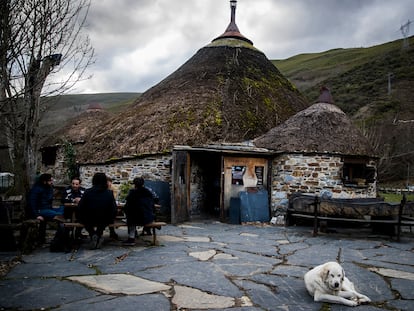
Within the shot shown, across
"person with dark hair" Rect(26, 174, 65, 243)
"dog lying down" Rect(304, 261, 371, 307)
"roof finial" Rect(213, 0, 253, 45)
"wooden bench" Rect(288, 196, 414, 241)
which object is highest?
"roof finial" Rect(213, 0, 253, 45)

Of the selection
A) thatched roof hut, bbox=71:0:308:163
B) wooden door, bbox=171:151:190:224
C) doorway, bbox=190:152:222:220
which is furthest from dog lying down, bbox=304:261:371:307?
thatched roof hut, bbox=71:0:308:163

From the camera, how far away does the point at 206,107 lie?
14.1 metres

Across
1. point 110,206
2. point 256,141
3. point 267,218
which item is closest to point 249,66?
point 256,141

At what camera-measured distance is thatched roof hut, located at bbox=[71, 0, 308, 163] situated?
13273mm

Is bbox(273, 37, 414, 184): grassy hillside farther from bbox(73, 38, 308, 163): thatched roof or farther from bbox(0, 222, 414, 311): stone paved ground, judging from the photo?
bbox(0, 222, 414, 311): stone paved ground

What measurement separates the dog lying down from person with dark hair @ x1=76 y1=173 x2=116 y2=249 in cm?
384

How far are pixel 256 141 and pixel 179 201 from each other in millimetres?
3567

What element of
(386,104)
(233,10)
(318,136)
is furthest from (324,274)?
(386,104)

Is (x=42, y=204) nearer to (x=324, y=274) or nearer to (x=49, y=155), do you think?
(x=324, y=274)

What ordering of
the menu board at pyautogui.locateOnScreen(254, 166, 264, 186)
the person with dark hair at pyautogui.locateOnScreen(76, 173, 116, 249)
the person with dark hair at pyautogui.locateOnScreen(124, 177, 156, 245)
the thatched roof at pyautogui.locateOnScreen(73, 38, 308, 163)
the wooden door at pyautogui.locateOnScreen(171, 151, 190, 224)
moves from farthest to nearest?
the thatched roof at pyautogui.locateOnScreen(73, 38, 308, 163)
the menu board at pyautogui.locateOnScreen(254, 166, 264, 186)
the wooden door at pyautogui.locateOnScreen(171, 151, 190, 224)
the person with dark hair at pyautogui.locateOnScreen(124, 177, 156, 245)
the person with dark hair at pyautogui.locateOnScreen(76, 173, 116, 249)

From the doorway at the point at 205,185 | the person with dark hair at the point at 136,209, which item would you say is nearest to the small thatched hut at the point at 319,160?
the doorway at the point at 205,185

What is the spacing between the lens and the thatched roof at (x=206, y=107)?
13273 millimetres

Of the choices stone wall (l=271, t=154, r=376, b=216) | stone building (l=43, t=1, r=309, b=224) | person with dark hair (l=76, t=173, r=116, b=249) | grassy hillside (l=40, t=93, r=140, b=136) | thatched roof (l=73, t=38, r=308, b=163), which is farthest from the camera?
grassy hillside (l=40, t=93, r=140, b=136)

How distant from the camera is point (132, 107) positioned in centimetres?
1672
